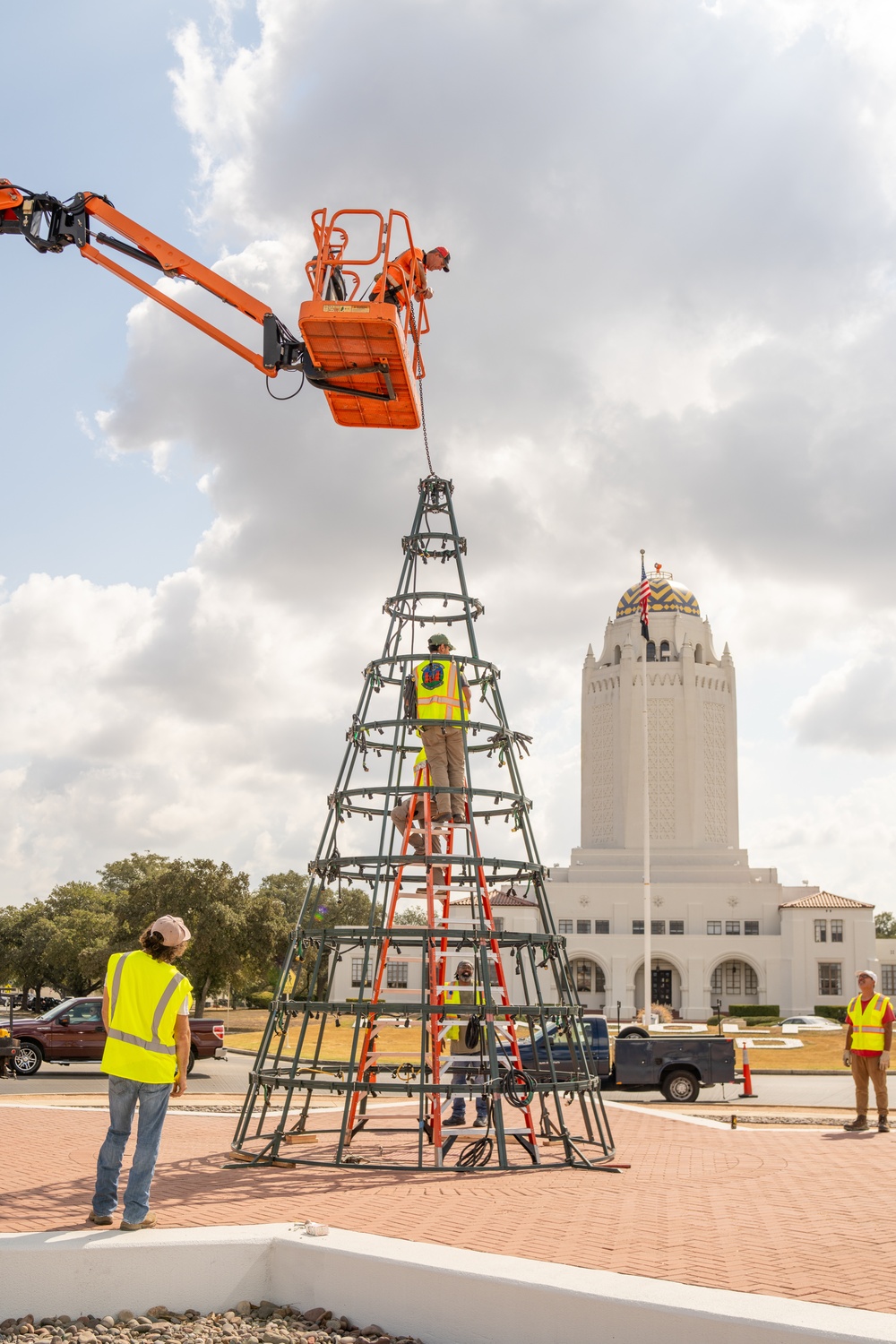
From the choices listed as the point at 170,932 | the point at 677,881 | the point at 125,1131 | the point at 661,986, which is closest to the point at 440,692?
the point at 170,932

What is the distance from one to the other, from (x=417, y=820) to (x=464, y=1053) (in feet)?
9.89

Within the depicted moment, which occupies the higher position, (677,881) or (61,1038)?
(677,881)

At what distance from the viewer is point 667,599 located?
8750cm

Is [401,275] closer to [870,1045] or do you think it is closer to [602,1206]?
[602,1206]

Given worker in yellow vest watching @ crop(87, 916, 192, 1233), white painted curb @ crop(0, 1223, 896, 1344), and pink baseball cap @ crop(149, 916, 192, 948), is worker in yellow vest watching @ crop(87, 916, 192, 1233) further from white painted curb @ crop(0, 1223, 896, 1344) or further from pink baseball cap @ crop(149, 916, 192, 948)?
white painted curb @ crop(0, 1223, 896, 1344)

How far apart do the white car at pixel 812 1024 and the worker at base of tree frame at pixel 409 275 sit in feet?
149

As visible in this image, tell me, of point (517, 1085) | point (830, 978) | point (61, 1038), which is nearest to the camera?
point (517, 1085)

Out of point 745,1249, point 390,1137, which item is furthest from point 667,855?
point 745,1249

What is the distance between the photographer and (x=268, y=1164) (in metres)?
10.7

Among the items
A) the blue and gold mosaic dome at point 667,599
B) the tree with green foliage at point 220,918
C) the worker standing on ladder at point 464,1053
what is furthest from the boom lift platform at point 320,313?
the blue and gold mosaic dome at point 667,599

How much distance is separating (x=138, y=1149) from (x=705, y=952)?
69.4m

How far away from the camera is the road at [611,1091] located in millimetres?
21797

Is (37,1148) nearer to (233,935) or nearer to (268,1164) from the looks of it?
(268,1164)

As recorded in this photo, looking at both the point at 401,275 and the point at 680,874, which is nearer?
the point at 401,275
